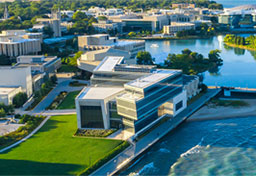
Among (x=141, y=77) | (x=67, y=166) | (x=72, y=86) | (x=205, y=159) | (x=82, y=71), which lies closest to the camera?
(x=67, y=166)

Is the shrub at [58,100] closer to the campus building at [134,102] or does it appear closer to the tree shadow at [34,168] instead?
the campus building at [134,102]

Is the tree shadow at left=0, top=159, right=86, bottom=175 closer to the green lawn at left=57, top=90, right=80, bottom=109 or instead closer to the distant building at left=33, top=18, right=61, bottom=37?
the green lawn at left=57, top=90, right=80, bottom=109

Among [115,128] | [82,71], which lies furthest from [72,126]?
[82,71]

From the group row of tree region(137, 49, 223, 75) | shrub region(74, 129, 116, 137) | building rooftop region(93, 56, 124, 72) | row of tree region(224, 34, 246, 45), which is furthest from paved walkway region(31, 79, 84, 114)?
row of tree region(224, 34, 246, 45)

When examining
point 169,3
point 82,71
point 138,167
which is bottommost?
point 138,167

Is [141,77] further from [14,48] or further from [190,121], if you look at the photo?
[14,48]

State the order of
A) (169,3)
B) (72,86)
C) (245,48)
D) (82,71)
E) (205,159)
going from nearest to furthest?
(205,159) → (72,86) → (82,71) → (245,48) → (169,3)
